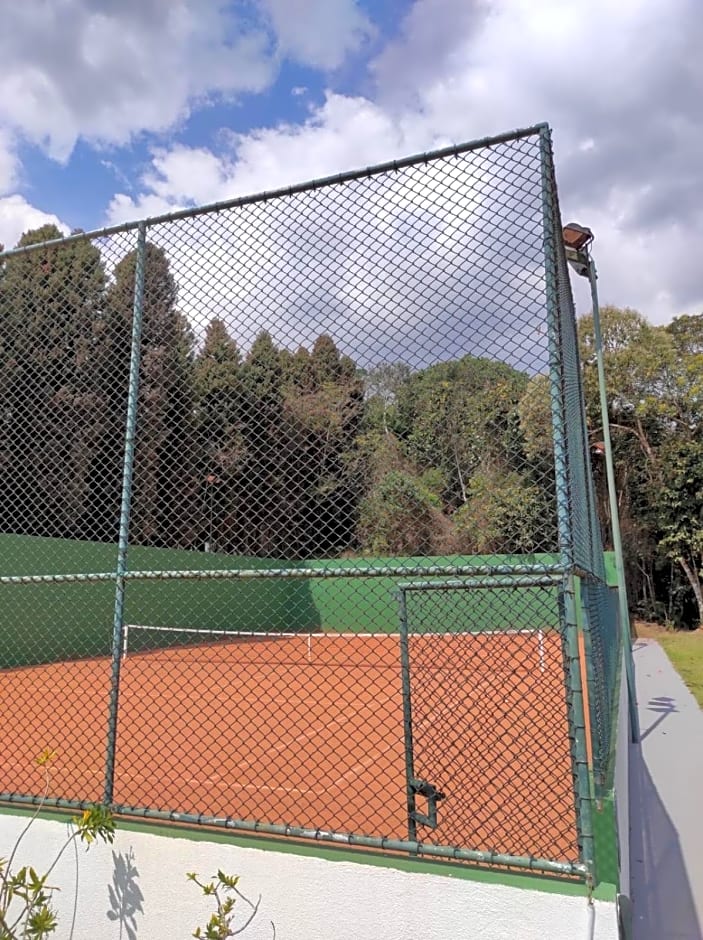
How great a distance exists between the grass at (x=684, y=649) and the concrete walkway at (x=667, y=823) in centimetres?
131

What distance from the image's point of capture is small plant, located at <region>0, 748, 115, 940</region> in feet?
6.36

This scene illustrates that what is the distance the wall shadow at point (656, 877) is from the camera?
302cm

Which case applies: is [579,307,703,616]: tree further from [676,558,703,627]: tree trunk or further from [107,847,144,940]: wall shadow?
[107,847,144,940]: wall shadow

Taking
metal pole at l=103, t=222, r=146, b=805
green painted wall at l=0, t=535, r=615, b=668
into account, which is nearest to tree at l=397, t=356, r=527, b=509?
metal pole at l=103, t=222, r=146, b=805

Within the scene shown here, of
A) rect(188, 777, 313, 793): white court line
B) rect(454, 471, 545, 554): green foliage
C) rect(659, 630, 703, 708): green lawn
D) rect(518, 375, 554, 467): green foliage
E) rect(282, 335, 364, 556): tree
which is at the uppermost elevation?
rect(282, 335, 364, 556): tree

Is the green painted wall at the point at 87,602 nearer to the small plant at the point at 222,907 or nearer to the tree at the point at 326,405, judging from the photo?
the tree at the point at 326,405

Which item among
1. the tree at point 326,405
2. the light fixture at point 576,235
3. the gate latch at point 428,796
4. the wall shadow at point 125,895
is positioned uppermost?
the light fixture at point 576,235

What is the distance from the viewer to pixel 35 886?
1.92 m

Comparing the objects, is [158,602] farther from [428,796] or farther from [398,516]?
[428,796]

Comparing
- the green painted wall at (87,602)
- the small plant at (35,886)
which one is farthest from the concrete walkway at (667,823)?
the green painted wall at (87,602)

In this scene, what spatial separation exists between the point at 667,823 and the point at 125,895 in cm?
350

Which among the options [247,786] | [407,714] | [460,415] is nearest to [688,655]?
[247,786]

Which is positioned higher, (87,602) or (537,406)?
(537,406)

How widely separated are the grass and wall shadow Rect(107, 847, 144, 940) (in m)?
7.27
